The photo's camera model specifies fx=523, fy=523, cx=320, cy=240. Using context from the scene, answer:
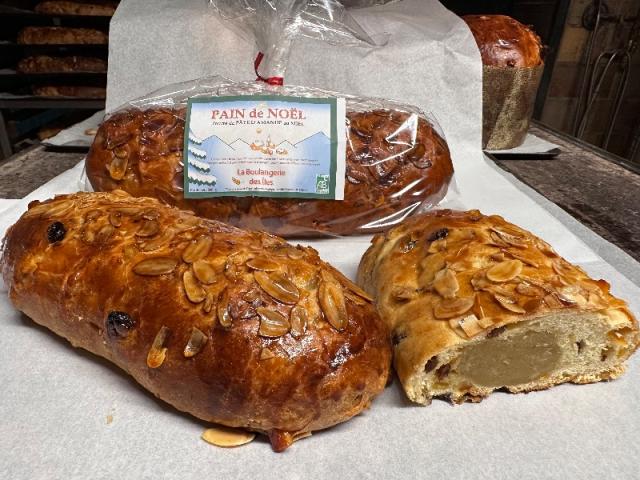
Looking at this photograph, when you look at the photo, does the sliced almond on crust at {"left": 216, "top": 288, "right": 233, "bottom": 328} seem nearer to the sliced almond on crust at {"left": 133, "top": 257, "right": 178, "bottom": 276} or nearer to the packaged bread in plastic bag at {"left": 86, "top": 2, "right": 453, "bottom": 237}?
the sliced almond on crust at {"left": 133, "top": 257, "right": 178, "bottom": 276}

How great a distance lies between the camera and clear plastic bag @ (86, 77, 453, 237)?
5.29ft

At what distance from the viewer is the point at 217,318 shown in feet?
3.14

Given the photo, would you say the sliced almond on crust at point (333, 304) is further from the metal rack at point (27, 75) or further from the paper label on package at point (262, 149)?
the metal rack at point (27, 75)

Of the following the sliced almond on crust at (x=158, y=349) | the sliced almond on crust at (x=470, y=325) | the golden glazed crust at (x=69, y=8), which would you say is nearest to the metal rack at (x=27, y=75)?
the golden glazed crust at (x=69, y=8)

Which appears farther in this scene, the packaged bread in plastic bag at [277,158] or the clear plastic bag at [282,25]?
the clear plastic bag at [282,25]

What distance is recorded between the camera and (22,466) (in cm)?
91

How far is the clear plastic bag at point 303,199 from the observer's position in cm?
161

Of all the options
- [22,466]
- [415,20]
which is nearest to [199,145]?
[22,466]

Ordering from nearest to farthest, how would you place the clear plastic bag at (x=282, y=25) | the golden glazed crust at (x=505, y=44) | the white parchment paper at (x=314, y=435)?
1. the white parchment paper at (x=314, y=435)
2. the clear plastic bag at (x=282, y=25)
3. the golden glazed crust at (x=505, y=44)

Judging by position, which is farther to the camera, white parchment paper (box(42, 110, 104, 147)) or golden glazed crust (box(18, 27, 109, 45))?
golden glazed crust (box(18, 27, 109, 45))

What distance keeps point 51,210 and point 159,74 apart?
114 centimetres

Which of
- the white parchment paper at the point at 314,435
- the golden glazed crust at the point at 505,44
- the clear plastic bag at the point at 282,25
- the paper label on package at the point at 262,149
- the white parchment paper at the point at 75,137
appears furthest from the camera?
the white parchment paper at the point at 75,137

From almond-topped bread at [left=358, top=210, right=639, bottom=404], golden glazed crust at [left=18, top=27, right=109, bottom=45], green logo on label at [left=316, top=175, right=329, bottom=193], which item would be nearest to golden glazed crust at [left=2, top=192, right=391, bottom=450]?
almond-topped bread at [left=358, top=210, right=639, bottom=404]

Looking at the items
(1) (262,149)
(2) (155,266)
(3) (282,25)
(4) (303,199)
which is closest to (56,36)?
(3) (282,25)
